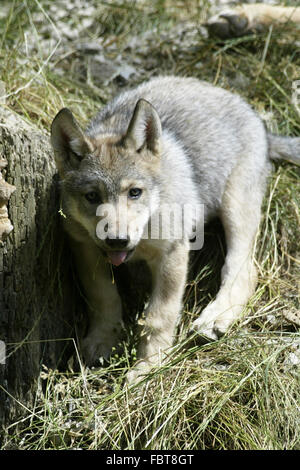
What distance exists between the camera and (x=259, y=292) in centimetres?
532

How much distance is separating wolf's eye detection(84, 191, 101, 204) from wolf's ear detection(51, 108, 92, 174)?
260 mm

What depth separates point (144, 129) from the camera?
186 inches

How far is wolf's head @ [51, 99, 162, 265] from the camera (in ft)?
14.6

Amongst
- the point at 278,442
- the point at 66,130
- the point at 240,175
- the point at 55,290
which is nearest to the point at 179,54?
the point at 240,175

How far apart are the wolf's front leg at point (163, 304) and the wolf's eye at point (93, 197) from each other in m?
0.77

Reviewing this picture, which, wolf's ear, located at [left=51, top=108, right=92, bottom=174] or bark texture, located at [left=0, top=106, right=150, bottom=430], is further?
wolf's ear, located at [left=51, top=108, right=92, bottom=174]

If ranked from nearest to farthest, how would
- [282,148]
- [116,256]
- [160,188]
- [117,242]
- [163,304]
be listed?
[117,242]
[116,256]
[160,188]
[163,304]
[282,148]

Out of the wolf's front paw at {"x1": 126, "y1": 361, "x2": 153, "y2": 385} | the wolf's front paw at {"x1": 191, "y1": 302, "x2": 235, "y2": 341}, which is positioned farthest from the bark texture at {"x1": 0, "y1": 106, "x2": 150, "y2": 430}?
the wolf's front paw at {"x1": 191, "y1": 302, "x2": 235, "y2": 341}

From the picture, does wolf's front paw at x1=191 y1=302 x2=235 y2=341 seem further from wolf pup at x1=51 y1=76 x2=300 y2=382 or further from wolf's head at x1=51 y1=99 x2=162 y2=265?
wolf's head at x1=51 y1=99 x2=162 y2=265

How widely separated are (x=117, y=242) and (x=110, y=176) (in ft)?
1.87

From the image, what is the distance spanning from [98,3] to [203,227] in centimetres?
385

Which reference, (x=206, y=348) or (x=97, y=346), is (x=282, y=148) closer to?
(x=206, y=348)

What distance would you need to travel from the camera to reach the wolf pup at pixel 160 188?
179 inches

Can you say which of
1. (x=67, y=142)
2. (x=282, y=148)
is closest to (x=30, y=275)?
(x=67, y=142)
